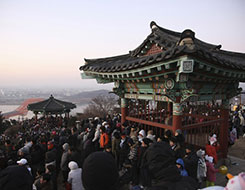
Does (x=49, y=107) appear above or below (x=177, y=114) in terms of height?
below

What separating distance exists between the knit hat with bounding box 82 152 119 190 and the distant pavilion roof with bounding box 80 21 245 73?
2814mm

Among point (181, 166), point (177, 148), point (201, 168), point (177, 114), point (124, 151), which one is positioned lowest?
point (201, 168)

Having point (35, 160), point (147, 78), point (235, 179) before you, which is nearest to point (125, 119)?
point (147, 78)

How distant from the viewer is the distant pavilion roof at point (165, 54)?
11.5ft

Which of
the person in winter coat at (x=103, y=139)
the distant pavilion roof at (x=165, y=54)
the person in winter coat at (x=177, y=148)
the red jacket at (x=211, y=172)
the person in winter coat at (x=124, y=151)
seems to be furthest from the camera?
the person in winter coat at (x=103, y=139)

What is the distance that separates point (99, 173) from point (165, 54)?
314 cm

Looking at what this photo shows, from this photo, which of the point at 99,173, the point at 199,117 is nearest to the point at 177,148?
the point at 99,173

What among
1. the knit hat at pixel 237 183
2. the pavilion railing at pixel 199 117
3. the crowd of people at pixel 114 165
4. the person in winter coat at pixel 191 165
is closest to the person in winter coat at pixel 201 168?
the crowd of people at pixel 114 165

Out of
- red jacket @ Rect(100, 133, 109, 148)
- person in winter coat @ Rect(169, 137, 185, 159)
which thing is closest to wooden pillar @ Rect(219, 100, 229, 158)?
person in winter coat @ Rect(169, 137, 185, 159)

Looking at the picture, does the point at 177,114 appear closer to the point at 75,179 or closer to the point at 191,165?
the point at 191,165

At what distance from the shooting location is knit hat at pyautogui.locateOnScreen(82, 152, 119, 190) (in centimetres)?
156

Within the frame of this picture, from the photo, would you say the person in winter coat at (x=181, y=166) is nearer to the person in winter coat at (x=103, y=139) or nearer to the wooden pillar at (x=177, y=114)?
the wooden pillar at (x=177, y=114)

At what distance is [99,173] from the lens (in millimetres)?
1567

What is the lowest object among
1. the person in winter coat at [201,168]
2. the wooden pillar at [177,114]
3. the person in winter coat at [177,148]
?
the person in winter coat at [201,168]
